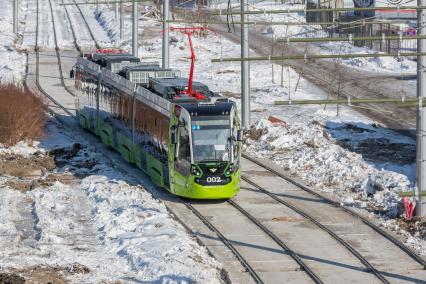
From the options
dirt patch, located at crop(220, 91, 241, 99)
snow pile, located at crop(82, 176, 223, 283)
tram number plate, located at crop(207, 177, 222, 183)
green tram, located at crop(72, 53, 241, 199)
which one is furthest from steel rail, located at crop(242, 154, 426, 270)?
dirt patch, located at crop(220, 91, 241, 99)

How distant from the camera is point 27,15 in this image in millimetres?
98750

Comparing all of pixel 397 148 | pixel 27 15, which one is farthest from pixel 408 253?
pixel 27 15

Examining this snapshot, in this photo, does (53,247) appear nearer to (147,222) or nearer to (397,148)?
(147,222)

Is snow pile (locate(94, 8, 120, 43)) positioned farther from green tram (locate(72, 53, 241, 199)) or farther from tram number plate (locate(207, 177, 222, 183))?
tram number plate (locate(207, 177, 222, 183))

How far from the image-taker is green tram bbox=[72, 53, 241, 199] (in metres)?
28.5

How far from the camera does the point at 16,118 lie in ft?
124

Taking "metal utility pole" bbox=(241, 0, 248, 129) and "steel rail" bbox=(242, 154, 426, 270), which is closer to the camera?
"steel rail" bbox=(242, 154, 426, 270)

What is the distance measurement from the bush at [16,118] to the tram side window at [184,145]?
35.9ft

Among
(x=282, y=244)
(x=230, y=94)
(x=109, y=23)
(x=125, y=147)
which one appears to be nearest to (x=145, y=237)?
(x=282, y=244)

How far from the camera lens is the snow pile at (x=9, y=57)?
60.1 m

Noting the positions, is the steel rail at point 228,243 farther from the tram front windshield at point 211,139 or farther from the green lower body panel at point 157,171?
the tram front windshield at point 211,139

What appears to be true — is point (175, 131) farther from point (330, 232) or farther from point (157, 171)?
point (330, 232)

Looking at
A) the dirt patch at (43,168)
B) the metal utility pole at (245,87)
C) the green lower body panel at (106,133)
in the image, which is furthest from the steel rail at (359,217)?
the dirt patch at (43,168)

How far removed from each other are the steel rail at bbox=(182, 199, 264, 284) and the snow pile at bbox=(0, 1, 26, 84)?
2321 cm
